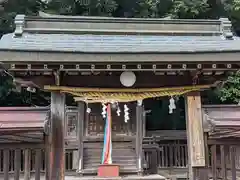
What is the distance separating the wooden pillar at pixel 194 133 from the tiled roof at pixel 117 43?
0.85 meters

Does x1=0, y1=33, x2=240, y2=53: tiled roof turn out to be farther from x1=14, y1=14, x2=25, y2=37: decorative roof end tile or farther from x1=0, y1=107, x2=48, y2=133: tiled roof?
x1=0, y1=107, x2=48, y2=133: tiled roof

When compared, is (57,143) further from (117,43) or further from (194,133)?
(194,133)

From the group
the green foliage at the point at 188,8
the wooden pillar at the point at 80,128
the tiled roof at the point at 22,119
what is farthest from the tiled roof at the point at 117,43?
the green foliage at the point at 188,8

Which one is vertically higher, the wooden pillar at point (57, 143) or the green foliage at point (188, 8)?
the green foliage at point (188, 8)

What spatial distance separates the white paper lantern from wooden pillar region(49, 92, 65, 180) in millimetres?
1064

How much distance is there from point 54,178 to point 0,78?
12.4 meters

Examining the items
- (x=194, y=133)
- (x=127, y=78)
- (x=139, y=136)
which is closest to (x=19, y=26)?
(x=127, y=78)

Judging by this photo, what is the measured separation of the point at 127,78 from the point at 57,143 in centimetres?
151

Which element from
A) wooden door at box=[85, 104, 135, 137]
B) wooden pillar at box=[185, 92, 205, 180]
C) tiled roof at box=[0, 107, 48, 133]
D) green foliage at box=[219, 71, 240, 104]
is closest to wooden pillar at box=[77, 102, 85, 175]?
wooden door at box=[85, 104, 135, 137]

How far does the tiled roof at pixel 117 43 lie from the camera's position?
5082 mm

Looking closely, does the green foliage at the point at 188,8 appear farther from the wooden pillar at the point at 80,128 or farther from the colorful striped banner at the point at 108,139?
the colorful striped banner at the point at 108,139

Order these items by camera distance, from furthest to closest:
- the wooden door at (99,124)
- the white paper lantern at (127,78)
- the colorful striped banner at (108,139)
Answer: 1. the wooden door at (99,124)
2. the colorful striped banner at (108,139)
3. the white paper lantern at (127,78)

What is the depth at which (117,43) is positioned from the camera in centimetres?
554

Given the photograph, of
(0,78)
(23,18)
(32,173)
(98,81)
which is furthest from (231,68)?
(0,78)
